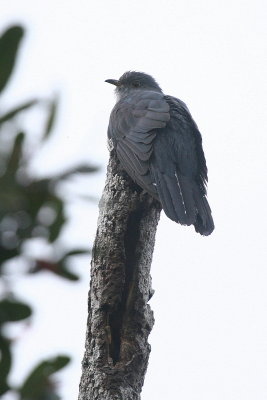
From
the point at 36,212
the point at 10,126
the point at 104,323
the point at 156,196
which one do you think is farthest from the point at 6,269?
the point at 156,196

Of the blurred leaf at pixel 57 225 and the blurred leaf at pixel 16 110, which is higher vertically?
the blurred leaf at pixel 16 110

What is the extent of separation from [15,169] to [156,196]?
3363 mm

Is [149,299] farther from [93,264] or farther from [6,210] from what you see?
[6,210]

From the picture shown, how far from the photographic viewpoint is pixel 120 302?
12.8 ft

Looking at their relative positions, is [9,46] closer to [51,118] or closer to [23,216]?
[51,118]

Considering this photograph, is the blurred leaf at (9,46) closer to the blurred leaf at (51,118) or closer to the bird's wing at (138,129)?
the blurred leaf at (51,118)

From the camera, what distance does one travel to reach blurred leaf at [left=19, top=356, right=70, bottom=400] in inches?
44.5

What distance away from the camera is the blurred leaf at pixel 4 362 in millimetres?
1134

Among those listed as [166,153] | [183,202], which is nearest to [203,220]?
[183,202]

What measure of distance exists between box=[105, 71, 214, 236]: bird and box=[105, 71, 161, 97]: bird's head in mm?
1558

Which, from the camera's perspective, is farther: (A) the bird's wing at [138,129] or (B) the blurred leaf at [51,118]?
(A) the bird's wing at [138,129]

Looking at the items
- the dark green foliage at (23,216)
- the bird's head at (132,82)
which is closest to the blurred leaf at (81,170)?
the dark green foliage at (23,216)

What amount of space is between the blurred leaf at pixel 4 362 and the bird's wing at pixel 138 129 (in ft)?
10.6

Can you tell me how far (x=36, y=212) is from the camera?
3.70ft
